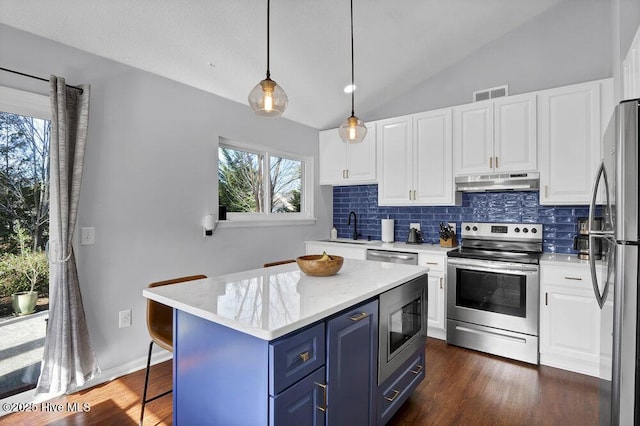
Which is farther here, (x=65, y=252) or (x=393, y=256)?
(x=393, y=256)

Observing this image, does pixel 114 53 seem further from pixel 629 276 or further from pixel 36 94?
pixel 629 276

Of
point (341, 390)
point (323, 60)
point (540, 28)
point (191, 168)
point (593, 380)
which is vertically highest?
point (540, 28)

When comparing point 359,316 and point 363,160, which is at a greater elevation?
point 363,160

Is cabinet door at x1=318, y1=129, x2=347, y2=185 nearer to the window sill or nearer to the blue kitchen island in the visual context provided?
the window sill

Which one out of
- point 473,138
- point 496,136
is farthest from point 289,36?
point 496,136

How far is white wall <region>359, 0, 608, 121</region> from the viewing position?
3107 millimetres

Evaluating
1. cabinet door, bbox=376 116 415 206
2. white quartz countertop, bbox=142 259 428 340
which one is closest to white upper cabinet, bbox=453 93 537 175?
cabinet door, bbox=376 116 415 206

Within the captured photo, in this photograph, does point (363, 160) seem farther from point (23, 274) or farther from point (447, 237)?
point (23, 274)

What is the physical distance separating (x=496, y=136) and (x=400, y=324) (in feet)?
7.32

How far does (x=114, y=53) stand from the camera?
2.49 meters

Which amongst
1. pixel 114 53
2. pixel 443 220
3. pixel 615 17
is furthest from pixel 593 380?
pixel 114 53

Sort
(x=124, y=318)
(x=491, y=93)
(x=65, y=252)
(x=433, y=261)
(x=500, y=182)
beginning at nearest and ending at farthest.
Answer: (x=65, y=252) < (x=124, y=318) < (x=500, y=182) < (x=433, y=261) < (x=491, y=93)

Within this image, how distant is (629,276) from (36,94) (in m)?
3.27

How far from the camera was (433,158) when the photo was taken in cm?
363
